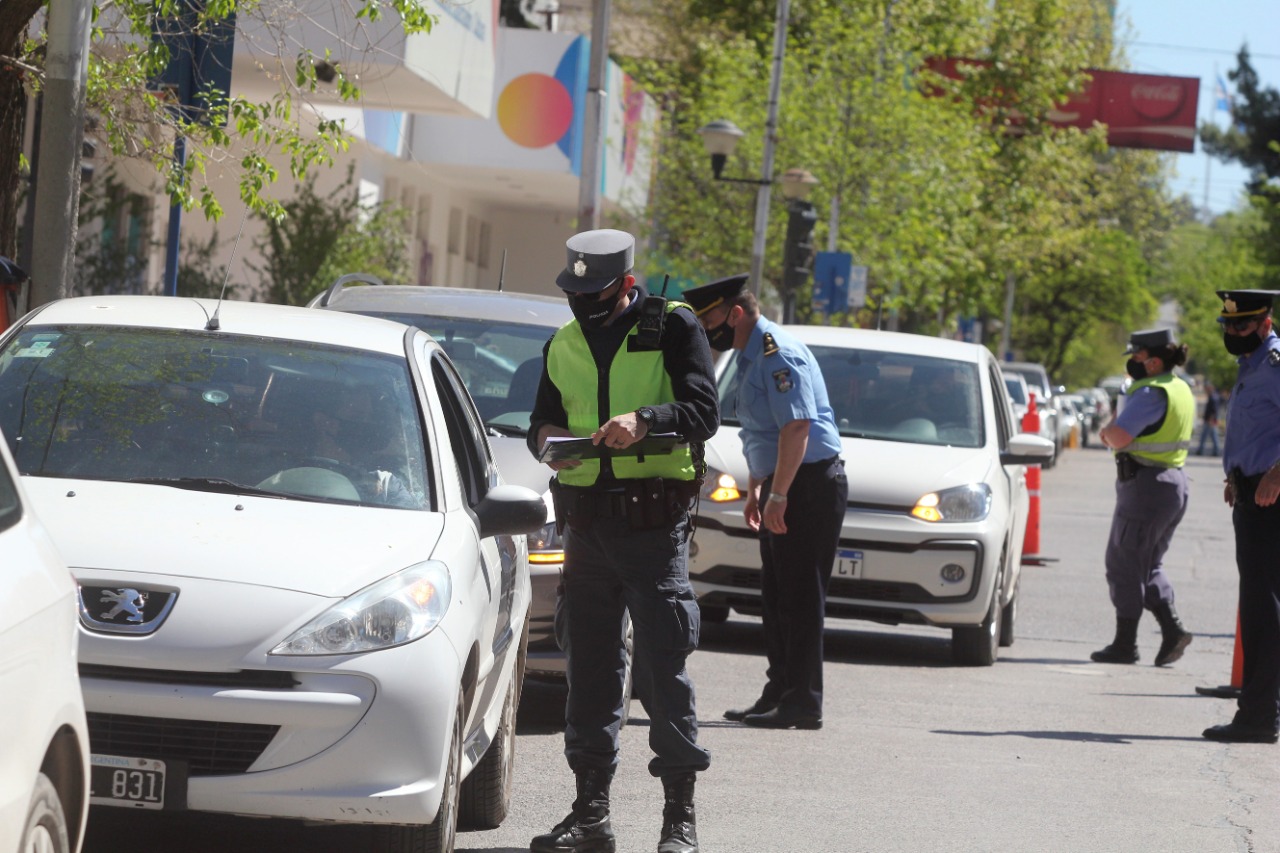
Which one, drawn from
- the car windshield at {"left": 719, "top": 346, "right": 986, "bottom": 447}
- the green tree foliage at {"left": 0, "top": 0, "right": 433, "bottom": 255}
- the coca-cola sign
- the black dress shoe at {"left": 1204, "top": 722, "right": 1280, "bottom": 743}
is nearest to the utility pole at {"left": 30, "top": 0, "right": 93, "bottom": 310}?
the green tree foliage at {"left": 0, "top": 0, "right": 433, "bottom": 255}

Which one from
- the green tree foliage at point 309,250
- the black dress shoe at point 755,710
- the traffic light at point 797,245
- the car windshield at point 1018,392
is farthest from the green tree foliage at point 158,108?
the car windshield at point 1018,392

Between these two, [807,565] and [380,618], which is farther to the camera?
[807,565]

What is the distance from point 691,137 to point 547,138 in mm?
7690

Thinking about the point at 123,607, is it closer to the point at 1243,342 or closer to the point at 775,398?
the point at 775,398

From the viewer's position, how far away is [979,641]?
1154 cm

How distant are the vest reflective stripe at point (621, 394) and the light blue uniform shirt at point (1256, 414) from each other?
13.3ft

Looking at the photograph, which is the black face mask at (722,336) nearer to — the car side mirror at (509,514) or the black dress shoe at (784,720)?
the black dress shoe at (784,720)

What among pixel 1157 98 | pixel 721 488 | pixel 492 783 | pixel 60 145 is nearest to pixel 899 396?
pixel 721 488

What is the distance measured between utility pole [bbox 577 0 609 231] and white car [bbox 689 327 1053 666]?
26.4ft

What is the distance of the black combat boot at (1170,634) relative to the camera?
12133 millimetres

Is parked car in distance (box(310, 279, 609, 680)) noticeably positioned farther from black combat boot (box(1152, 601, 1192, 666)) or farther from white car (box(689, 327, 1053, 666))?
black combat boot (box(1152, 601, 1192, 666))

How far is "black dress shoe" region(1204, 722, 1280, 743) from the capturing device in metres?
9.25

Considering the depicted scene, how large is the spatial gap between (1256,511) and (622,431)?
4.41 metres

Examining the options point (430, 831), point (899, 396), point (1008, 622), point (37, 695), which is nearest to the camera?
point (37, 695)
